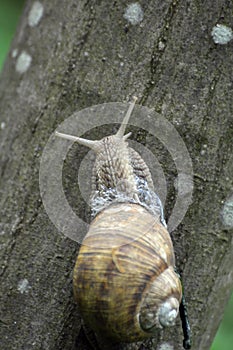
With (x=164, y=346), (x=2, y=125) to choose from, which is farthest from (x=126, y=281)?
(x=2, y=125)

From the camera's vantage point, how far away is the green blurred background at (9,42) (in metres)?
3.00

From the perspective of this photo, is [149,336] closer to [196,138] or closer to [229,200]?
[229,200]

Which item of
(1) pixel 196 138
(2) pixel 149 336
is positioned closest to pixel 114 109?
(1) pixel 196 138

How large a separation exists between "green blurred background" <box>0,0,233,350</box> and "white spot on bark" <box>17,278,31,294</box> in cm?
134

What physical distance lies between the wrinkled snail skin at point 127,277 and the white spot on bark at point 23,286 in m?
0.19

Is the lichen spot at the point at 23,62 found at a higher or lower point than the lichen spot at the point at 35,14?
lower

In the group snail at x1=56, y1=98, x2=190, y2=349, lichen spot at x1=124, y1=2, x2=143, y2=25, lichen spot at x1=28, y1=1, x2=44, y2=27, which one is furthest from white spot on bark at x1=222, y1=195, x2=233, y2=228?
lichen spot at x1=28, y1=1, x2=44, y2=27

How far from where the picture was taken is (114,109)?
66.8 inches

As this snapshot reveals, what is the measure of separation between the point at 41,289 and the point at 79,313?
129mm

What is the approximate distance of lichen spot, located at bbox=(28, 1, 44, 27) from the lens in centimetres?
194

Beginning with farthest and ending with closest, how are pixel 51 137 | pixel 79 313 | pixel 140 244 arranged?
1. pixel 51 137
2. pixel 79 313
3. pixel 140 244

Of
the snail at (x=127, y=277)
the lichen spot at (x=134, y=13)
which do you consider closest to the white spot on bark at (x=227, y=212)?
the snail at (x=127, y=277)

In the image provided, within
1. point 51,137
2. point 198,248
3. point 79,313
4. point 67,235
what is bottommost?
point 79,313

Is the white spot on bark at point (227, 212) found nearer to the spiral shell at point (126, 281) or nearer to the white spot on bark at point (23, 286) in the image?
the spiral shell at point (126, 281)
